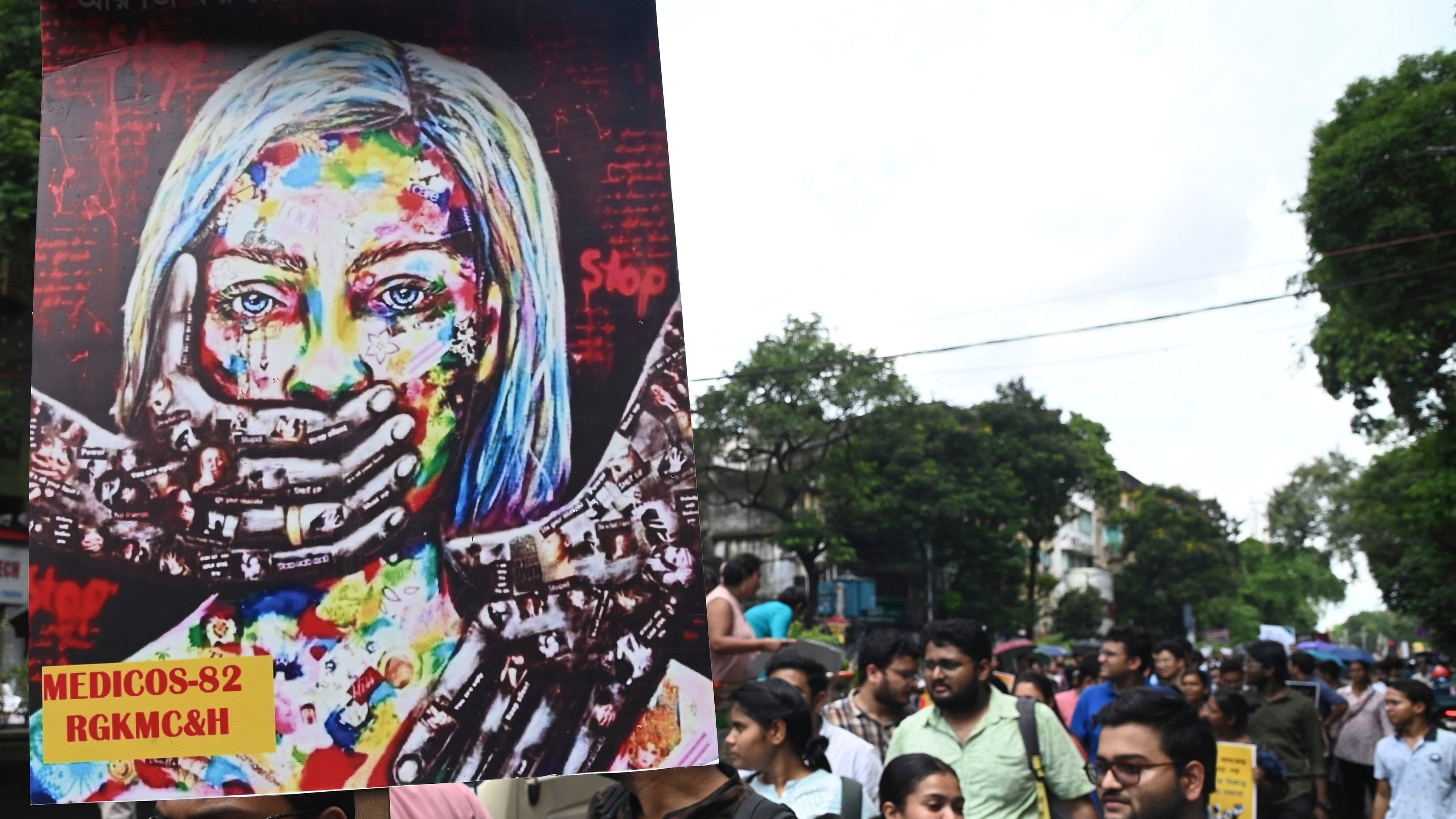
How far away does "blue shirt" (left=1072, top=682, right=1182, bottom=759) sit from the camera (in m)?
7.32

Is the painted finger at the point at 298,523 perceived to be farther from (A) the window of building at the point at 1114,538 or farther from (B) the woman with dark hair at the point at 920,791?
(A) the window of building at the point at 1114,538

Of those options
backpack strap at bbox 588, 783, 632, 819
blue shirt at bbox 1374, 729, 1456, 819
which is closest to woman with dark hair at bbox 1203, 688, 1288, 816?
blue shirt at bbox 1374, 729, 1456, 819

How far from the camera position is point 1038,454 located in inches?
1758

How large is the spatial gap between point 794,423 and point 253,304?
115 ft

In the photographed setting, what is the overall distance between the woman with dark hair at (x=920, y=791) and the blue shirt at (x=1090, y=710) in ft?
12.1

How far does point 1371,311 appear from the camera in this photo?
19891mm

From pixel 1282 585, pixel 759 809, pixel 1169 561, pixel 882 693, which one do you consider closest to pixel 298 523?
pixel 759 809

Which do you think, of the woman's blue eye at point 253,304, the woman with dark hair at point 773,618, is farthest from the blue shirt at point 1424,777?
the woman's blue eye at point 253,304

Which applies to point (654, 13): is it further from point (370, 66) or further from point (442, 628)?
point (442, 628)

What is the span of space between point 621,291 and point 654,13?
0.53 metres

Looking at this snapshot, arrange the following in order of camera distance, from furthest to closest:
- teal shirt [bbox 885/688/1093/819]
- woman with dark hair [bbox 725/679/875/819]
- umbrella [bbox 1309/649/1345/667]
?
umbrella [bbox 1309/649/1345/667]
teal shirt [bbox 885/688/1093/819]
woman with dark hair [bbox 725/679/875/819]

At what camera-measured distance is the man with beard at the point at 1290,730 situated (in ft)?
26.1

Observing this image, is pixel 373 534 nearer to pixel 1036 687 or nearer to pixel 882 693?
pixel 882 693

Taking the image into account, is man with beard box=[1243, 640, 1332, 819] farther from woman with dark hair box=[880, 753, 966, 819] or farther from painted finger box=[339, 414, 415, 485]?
painted finger box=[339, 414, 415, 485]
